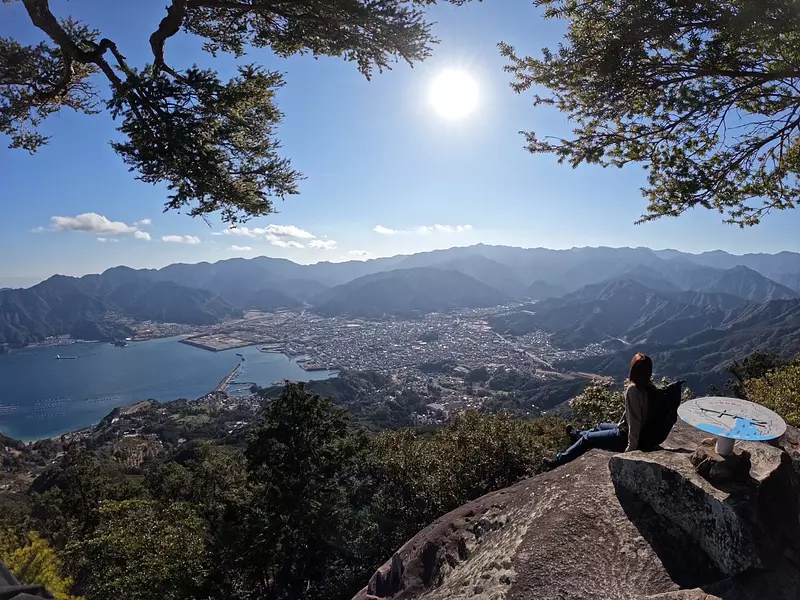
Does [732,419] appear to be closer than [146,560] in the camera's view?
Yes

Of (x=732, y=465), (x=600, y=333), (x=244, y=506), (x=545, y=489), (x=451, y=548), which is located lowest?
(x=600, y=333)

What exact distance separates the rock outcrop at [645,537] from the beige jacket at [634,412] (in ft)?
0.96

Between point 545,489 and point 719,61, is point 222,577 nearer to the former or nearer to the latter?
point 545,489

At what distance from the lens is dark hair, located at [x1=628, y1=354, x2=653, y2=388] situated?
486 centimetres

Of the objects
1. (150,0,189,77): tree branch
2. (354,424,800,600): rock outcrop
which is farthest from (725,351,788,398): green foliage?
(150,0,189,77): tree branch

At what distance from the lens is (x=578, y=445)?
20.0 ft

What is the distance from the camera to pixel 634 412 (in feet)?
16.4

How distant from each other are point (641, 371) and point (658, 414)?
0.67 metres

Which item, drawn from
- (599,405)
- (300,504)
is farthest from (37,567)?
(599,405)

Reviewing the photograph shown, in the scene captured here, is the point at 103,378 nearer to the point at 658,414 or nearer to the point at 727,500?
Result: the point at 658,414

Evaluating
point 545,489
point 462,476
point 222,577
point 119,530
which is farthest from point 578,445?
point 119,530

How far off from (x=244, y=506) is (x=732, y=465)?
17631mm

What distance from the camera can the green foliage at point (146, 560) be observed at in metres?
9.55

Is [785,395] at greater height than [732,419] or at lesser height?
lesser
